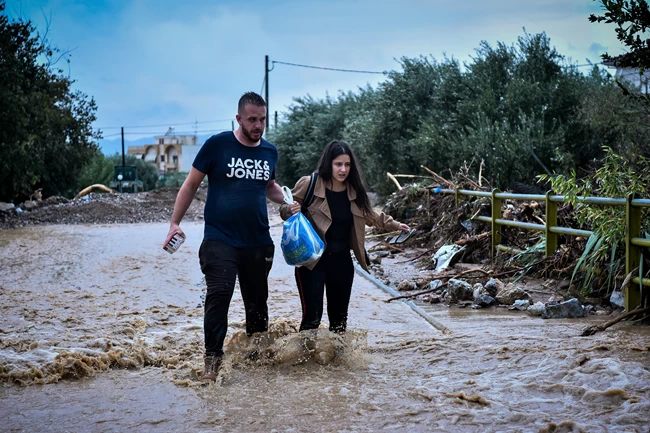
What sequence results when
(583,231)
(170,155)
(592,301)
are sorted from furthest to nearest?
(170,155) → (583,231) → (592,301)

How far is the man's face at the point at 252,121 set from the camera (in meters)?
6.01

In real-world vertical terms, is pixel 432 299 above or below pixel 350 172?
below

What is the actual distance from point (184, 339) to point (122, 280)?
5.12 meters

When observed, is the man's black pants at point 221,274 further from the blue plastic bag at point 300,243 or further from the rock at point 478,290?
the rock at point 478,290

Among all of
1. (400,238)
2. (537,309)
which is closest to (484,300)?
(537,309)

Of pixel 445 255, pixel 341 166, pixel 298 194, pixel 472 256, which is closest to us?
pixel 341 166

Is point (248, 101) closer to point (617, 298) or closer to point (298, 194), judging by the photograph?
point (298, 194)

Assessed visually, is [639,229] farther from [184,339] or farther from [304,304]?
[184,339]

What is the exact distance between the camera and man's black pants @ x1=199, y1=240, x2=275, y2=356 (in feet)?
19.2

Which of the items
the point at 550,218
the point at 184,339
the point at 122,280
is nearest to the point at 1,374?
the point at 184,339

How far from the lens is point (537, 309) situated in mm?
8914

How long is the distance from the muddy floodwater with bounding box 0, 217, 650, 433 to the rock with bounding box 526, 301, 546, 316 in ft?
0.46

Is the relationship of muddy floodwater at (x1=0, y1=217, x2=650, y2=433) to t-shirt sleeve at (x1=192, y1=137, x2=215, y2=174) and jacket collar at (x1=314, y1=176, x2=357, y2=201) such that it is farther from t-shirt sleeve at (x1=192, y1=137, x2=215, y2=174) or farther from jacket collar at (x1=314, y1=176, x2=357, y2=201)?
t-shirt sleeve at (x1=192, y1=137, x2=215, y2=174)

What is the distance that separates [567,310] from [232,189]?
4412 millimetres
